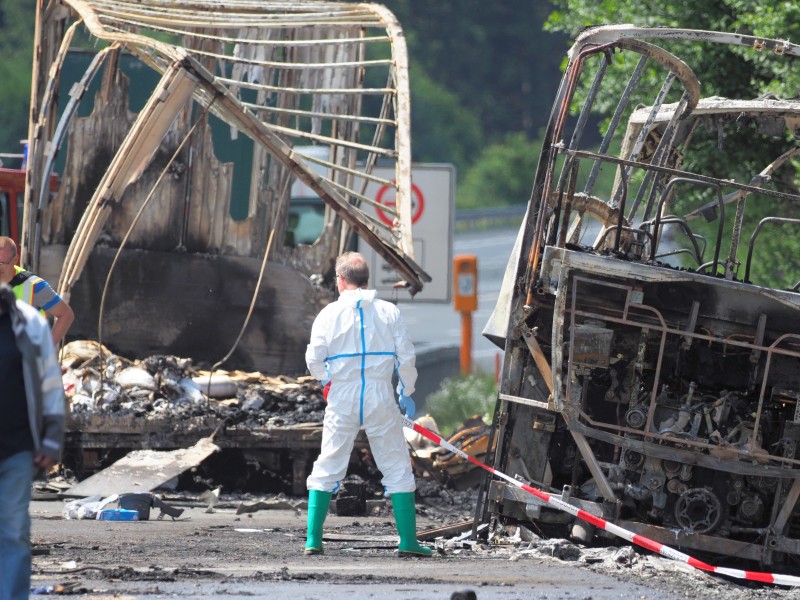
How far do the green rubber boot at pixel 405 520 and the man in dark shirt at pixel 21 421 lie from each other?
3093mm

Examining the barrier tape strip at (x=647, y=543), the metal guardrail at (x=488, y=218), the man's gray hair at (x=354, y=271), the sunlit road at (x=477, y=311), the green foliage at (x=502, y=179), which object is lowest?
the sunlit road at (x=477, y=311)

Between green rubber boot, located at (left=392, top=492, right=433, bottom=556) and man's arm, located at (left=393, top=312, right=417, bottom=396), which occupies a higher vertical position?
man's arm, located at (left=393, top=312, right=417, bottom=396)

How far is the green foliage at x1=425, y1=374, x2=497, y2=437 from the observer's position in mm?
20281

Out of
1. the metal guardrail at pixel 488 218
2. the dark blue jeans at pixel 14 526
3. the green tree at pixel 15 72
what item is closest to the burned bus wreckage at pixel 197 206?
the dark blue jeans at pixel 14 526

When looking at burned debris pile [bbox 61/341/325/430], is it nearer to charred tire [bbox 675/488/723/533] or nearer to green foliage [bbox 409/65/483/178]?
charred tire [bbox 675/488/723/533]

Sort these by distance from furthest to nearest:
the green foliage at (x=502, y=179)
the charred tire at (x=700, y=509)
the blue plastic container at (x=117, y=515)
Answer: the green foliage at (x=502, y=179) < the blue plastic container at (x=117, y=515) < the charred tire at (x=700, y=509)

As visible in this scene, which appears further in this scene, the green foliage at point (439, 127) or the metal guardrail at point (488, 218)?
the green foliage at point (439, 127)

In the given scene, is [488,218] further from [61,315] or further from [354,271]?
[354,271]

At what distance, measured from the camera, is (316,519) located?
8.88m

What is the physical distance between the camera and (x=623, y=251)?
9.98 metres

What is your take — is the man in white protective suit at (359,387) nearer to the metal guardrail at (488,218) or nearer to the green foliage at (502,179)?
the metal guardrail at (488,218)

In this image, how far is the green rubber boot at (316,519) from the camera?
29.2 feet

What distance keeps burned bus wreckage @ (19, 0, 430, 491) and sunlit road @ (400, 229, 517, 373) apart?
9489mm

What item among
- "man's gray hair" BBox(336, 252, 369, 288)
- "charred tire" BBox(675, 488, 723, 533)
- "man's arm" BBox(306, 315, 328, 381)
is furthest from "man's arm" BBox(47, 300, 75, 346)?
"charred tire" BBox(675, 488, 723, 533)
